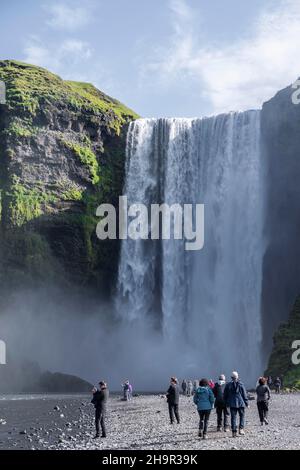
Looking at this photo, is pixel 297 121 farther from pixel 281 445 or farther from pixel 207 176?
pixel 281 445

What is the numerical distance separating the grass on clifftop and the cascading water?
5496 mm

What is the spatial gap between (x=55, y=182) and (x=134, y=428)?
1727 inches

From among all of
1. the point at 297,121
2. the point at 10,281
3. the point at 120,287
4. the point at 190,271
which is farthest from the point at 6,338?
the point at 297,121

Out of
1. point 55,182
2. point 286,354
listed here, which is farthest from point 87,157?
point 286,354

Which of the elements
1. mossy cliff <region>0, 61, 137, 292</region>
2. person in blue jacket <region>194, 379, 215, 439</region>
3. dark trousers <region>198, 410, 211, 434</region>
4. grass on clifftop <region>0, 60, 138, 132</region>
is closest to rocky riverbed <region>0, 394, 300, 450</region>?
dark trousers <region>198, 410, 211, 434</region>

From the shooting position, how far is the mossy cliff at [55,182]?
6081 cm

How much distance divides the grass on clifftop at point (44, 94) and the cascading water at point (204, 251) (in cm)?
550

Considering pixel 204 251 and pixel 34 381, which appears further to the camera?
pixel 204 251

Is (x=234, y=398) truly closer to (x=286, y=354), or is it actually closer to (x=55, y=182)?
(x=286, y=354)

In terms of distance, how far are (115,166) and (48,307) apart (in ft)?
59.5

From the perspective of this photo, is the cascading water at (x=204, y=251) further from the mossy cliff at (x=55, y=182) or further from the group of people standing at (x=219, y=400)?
the group of people standing at (x=219, y=400)

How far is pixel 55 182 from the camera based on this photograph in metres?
64.4

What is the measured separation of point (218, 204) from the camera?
209ft

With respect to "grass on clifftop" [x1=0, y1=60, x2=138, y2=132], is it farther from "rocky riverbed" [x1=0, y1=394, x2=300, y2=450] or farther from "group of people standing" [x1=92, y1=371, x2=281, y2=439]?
"group of people standing" [x1=92, y1=371, x2=281, y2=439]
